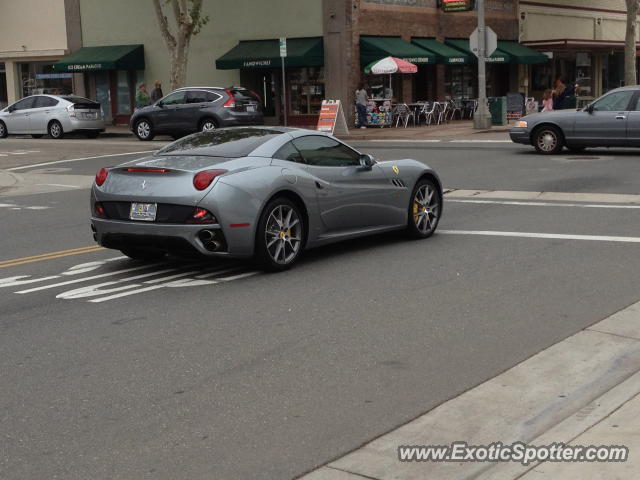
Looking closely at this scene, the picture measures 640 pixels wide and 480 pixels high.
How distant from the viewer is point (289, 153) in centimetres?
1015

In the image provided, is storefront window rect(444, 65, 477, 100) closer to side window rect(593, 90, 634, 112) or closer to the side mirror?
side window rect(593, 90, 634, 112)

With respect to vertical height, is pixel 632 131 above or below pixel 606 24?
below

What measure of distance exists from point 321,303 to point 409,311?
2.57 feet

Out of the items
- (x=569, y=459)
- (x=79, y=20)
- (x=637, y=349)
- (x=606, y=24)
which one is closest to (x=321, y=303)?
(x=637, y=349)

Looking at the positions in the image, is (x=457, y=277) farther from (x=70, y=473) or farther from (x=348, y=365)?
(x=70, y=473)

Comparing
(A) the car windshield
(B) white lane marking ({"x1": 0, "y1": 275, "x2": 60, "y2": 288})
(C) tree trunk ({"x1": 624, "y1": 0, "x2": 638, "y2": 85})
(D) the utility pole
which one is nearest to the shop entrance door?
(D) the utility pole

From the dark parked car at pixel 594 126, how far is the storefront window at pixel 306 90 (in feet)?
49.0

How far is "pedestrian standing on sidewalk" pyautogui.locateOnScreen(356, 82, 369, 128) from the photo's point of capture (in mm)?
34594

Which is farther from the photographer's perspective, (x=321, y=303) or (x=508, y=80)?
(x=508, y=80)

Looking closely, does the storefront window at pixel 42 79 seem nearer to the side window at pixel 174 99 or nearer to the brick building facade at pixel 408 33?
the side window at pixel 174 99

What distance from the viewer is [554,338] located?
7105 mm

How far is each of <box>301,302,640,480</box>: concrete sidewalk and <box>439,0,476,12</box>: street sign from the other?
31.3 m

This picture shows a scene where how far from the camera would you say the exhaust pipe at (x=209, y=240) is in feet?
29.9

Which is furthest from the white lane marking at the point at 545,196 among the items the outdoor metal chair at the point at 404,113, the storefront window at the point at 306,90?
the storefront window at the point at 306,90
